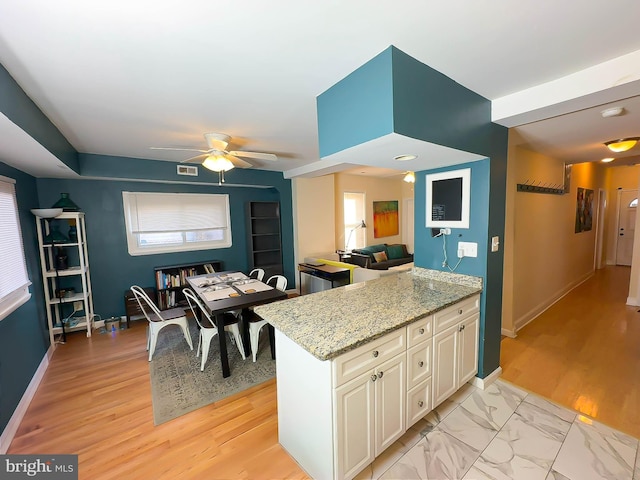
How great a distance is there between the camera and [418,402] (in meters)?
1.82

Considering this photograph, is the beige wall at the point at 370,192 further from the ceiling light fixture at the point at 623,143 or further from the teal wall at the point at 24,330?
the teal wall at the point at 24,330

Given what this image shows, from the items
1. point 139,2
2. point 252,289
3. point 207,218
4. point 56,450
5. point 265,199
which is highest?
point 139,2

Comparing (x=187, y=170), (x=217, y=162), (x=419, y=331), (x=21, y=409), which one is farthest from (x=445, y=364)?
(x=187, y=170)

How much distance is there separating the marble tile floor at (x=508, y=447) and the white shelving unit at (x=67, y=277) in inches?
157

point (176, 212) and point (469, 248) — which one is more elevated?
point (176, 212)

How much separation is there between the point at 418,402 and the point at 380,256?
14.3 ft

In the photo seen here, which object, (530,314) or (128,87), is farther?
(530,314)

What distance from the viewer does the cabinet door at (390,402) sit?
1.57 metres

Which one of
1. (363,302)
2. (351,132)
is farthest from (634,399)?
(351,132)

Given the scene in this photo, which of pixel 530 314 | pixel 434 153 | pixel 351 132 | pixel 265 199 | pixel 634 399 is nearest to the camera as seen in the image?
pixel 351 132

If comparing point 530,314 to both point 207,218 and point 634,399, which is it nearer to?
point 634,399

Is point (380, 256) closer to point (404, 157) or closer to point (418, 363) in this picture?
point (404, 157)

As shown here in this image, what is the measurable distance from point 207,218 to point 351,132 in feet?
12.2

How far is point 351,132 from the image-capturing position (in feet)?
5.46
